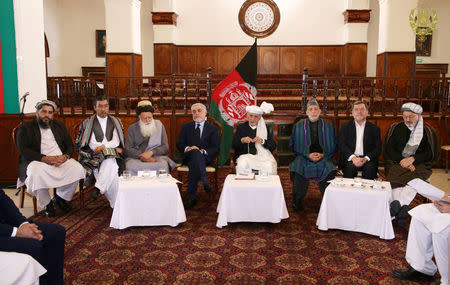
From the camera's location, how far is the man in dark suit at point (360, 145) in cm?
461

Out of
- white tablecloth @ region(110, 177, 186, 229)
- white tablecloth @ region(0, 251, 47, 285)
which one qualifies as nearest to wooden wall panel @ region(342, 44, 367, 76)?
white tablecloth @ region(110, 177, 186, 229)

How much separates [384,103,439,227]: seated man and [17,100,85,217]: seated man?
138 inches

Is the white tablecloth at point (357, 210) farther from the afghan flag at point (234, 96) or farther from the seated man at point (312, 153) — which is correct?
the afghan flag at point (234, 96)

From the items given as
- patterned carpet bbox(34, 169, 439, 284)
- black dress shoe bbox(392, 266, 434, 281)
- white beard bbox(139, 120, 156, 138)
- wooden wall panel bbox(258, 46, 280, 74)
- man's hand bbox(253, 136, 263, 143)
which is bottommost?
patterned carpet bbox(34, 169, 439, 284)

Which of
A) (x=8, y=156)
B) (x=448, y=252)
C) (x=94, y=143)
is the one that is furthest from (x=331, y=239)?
(x=8, y=156)

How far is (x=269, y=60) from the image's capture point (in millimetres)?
11914

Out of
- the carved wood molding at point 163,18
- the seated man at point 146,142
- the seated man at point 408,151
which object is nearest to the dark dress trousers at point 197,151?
the seated man at point 146,142

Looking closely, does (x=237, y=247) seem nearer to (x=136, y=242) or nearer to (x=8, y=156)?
(x=136, y=242)

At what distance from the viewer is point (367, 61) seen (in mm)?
12195

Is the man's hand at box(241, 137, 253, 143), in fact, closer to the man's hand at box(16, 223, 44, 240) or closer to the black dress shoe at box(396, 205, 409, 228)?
the black dress shoe at box(396, 205, 409, 228)

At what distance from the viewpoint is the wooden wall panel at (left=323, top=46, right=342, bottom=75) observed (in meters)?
11.7

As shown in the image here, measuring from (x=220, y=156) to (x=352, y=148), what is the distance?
70.1 inches

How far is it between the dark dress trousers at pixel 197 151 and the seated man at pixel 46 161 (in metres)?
1.25

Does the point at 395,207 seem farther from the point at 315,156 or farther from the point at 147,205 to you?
the point at 147,205
